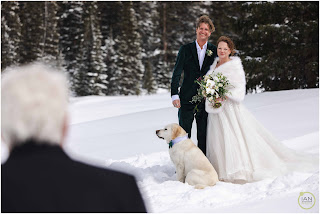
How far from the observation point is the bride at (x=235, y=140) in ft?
16.7

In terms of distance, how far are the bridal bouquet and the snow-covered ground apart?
105cm

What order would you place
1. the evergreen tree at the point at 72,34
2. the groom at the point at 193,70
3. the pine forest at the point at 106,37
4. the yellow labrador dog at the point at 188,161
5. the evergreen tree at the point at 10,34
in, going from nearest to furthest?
the yellow labrador dog at the point at 188,161, the groom at the point at 193,70, the evergreen tree at the point at 10,34, the pine forest at the point at 106,37, the evergreen tree at the point at 72,34

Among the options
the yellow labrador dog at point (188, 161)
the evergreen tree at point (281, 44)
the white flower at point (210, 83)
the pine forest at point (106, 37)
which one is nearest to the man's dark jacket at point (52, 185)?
the yellow labrador dog at point (188, 161)

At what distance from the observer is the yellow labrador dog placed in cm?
480

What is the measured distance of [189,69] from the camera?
17.7 ft

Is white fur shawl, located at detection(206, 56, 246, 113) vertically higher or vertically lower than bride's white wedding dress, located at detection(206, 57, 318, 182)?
higher

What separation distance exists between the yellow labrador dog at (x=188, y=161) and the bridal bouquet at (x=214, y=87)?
56 cm

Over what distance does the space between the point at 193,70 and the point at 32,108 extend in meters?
4.18

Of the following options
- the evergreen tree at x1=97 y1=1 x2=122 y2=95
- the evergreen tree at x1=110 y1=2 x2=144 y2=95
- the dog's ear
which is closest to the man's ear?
the dog's ear

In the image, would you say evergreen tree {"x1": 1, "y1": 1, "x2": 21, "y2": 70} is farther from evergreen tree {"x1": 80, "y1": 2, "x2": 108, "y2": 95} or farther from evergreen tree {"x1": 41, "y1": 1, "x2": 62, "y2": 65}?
evergreen tree {"x1": 80, "y1": 2, "x2": 108, "y2": 95}

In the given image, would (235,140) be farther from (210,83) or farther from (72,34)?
(72,34)

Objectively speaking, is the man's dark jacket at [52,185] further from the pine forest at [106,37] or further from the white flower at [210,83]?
the pine forest at [106,37]

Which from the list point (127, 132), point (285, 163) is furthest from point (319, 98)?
point (285, 163)

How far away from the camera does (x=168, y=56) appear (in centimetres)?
3759
